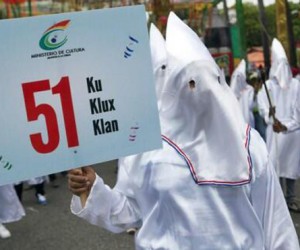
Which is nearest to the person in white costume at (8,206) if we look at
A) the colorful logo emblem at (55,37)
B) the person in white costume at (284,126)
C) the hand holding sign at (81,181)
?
the person in white costume at (284,126)

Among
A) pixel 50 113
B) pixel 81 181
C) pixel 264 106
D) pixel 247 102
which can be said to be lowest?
pixel 247 102

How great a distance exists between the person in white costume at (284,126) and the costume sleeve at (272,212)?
421cm

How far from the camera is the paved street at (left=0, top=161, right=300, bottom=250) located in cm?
562

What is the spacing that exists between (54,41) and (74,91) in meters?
0.18

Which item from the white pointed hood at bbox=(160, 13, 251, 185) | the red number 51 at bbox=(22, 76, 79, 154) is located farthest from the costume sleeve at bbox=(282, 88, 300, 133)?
the red number 51 at bbox=(22, 76, 79, 154)

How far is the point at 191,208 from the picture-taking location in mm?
2381

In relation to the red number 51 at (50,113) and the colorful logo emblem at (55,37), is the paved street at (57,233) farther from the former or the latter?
the colorful logo emblem at (55,37)

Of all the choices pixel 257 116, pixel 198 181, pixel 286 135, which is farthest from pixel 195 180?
pixel 257 116

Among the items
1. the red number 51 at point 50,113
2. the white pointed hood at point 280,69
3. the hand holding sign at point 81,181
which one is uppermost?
the red number 51 at point 50,113

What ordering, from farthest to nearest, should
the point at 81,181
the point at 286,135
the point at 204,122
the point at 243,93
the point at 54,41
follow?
the point at 243,93 < the point at 286,135 < the point at 204,122 < the point at 81,181 < the point at 54,41

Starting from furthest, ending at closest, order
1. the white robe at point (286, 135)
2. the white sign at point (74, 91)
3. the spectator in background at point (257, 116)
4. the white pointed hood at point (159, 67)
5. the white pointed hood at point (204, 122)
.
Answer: the spectator in background at point (257, 116)
the white robe at point (286, 135)
the white pointed hood at point (159, 67)
the white pointed hood at point (204, 122)
the white sign at point (74, 91)

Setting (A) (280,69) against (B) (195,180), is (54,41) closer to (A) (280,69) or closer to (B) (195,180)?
(B) (195,180)

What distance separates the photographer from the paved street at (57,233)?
5.62 metres

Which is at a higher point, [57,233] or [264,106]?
[264,106]
